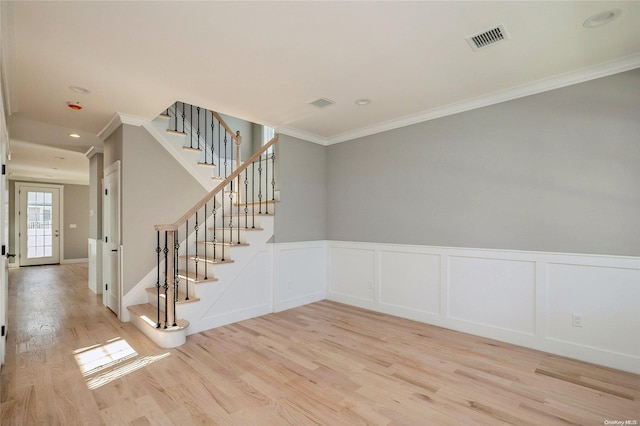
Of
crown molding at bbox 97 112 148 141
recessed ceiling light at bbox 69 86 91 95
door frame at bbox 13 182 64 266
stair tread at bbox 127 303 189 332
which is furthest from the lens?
door frame at bbox 13 182 64 266

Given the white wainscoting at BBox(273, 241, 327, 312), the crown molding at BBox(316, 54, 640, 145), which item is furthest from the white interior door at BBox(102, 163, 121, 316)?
the crown molding at BBox(316, 54, 640, 145)

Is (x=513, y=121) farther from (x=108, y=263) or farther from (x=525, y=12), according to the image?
(x=108, y=263)

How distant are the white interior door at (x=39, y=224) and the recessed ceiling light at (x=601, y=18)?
12.6 meters

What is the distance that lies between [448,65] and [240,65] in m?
1.86

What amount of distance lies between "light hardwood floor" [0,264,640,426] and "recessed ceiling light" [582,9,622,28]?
2.72 metres

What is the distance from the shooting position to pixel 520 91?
318 centimetres

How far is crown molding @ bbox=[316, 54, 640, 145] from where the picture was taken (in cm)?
269

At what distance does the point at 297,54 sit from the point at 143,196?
2.92 m

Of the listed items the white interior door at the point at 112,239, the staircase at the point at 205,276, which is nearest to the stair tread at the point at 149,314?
the staircase at the point at 205,276

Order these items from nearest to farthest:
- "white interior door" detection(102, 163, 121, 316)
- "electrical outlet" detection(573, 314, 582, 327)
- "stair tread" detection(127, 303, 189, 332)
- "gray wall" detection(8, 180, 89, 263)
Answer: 1. "electrical outlet" detection(573, 314, 582, 327)
2. "stair tread" detection(127, 303, 189, 332)
3. "white interior door" detection(102, 163, 121, 316)
4. "gray wall" detection(8, 180, 89, 263)

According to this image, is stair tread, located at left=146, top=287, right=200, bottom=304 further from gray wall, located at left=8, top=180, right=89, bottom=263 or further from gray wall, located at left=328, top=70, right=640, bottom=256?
gray wall, located at left=8, top=180, right=89, bottom=263

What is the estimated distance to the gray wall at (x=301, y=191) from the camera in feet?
14.8

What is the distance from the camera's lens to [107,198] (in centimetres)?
466

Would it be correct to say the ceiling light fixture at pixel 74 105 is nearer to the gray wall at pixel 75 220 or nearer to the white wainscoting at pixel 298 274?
the white wainscoting at pixel 298 274
